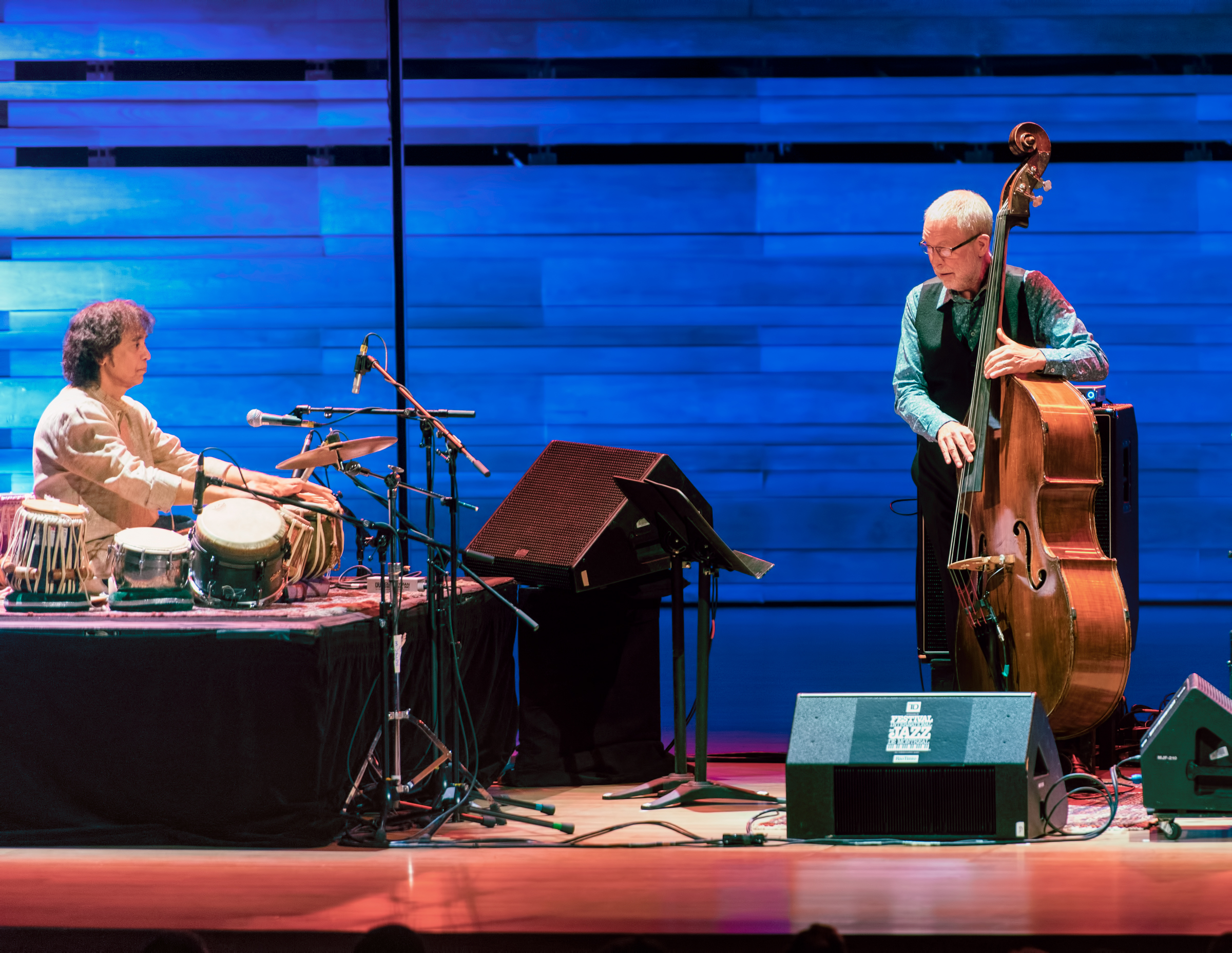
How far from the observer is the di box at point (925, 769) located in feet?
9.42

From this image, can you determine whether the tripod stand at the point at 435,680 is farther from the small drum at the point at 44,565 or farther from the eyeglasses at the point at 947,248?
the eyeglasses at the point at 947,248

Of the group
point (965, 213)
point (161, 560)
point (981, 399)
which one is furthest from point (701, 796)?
point (965, 213)

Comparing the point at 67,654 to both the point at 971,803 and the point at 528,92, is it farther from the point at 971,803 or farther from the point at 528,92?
the point at 528,92

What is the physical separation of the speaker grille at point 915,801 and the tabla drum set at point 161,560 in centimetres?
147

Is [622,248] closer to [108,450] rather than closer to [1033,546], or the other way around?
[108,450]

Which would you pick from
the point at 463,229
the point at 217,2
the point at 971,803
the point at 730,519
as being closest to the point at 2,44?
the point at 217,2

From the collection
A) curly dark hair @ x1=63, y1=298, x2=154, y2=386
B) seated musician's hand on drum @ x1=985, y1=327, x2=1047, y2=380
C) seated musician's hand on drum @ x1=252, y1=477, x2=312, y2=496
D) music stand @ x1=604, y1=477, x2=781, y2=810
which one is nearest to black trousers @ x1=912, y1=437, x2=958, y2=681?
seated musician's hand on drum @ x1=985, y1=327, x2=1047, y2=380

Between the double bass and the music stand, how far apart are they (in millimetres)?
581

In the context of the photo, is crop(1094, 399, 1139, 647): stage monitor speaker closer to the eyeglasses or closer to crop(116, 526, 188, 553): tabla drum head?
the eyeglasses

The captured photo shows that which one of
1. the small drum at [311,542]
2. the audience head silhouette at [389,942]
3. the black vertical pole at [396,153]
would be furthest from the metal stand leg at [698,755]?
the black vertical pole at [396,153]

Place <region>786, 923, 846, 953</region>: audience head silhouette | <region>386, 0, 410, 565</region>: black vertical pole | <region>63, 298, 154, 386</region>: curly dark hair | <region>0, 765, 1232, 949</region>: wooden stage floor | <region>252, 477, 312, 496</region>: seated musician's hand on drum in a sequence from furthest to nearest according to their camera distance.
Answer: <region>386, 0, 410, 565</region>: black vertical pole
<region>63, 298, 154, 386</region>: curly dark hair
<region>252, 477, 312, 496</region>: seated musician's hand on drum
<region>0, 765, 1232, 949</region>: wooden stage floor
<region>786, 923, 846, 953</region>: audience head silhouette

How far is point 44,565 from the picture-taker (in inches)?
136

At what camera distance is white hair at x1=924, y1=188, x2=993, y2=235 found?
3545 millimetres

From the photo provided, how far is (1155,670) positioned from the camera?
17.5 feet
